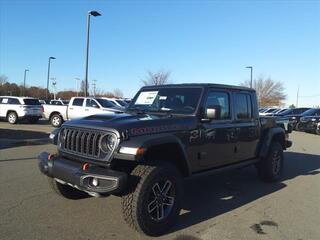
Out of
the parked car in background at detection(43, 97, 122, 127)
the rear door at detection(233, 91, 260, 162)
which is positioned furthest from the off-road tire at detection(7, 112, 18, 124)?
the rear door at detection(233, 91, 260, 162)

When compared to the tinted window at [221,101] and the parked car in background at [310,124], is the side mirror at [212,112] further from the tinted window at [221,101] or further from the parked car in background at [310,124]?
the parked car in background at [310,124]

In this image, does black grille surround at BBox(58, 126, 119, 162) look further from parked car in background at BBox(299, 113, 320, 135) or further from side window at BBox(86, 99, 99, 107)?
parked car in background at BBox(299, 113, 320, 135)

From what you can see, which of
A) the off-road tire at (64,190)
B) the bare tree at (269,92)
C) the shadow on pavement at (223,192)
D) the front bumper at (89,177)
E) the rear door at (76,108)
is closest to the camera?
the front bumper at (89,177)

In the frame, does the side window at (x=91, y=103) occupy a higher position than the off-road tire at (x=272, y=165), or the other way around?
the side window at (x=91, y=103)

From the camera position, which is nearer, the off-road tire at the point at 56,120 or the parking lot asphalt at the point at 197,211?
the parking lot asphalt at the point at 197,211

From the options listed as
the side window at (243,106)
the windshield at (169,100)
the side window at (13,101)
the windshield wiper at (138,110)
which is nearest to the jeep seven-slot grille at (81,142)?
the windshield wiper at (138,110)

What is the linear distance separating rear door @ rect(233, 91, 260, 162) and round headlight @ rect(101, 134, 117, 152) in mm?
2790

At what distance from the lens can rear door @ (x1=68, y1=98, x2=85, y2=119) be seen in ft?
71.4

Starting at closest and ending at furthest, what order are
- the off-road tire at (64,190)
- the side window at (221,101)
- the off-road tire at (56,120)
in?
1. the off-road tire at (64,190)
2. the side window at (221,101)
3. the off-road tire at (56,120)

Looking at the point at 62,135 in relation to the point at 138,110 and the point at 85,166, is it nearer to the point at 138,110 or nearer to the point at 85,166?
the point at 85,166

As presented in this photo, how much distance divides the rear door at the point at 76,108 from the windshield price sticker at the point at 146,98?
49.5 ft

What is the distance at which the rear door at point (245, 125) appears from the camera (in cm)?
708

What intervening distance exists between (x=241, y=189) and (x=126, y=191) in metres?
3.50

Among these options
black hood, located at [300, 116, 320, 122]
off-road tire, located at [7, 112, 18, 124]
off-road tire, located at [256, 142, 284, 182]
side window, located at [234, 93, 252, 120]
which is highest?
side window, located at [234, 93, 252, 120]
